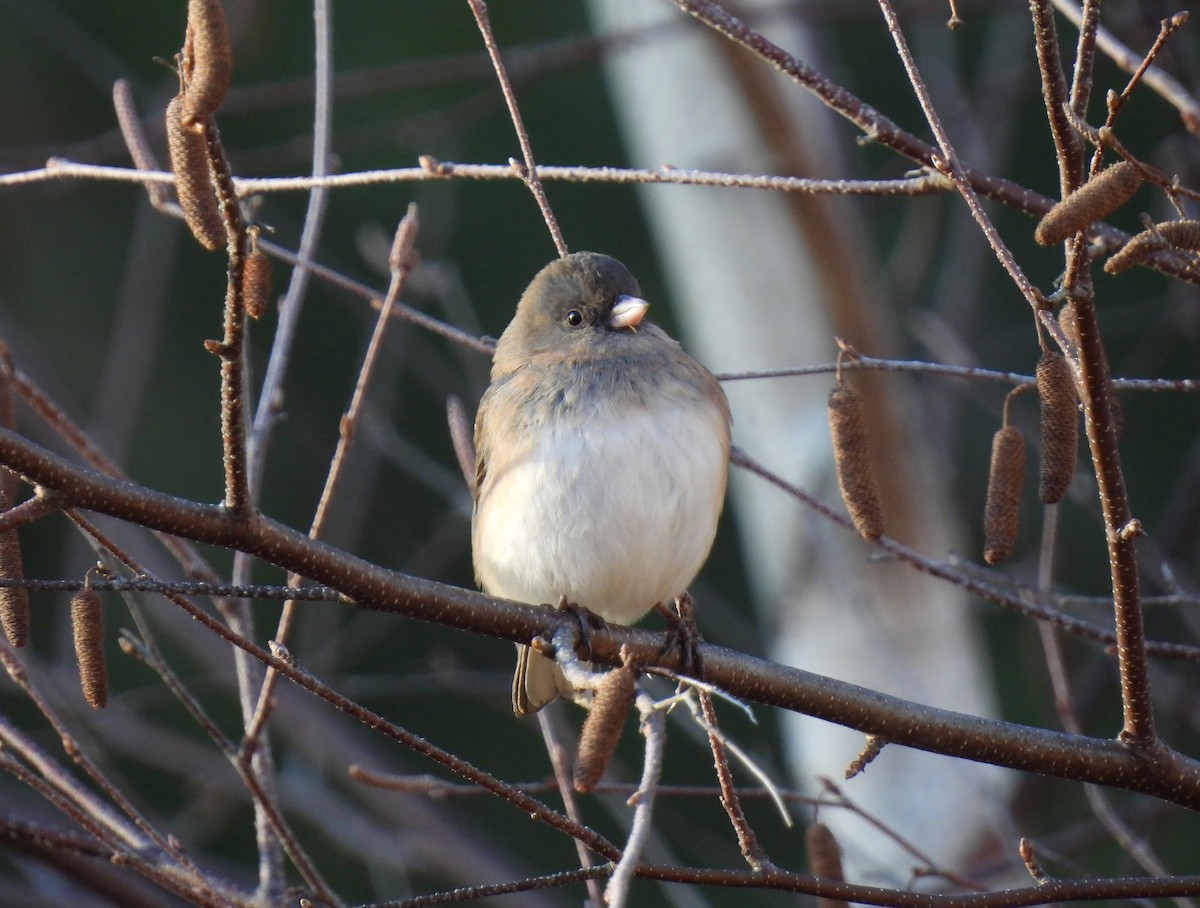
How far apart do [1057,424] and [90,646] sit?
97cm

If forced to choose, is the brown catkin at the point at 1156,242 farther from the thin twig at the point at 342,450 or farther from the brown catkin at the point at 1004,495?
the thin twig at the point at 342,450

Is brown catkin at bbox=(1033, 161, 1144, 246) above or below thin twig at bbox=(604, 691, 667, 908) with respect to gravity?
above

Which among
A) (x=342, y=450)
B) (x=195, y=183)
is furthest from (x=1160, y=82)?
(x=195, y=183)

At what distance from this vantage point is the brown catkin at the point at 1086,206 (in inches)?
46.9

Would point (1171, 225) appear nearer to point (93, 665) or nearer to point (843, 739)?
point (93, 665)

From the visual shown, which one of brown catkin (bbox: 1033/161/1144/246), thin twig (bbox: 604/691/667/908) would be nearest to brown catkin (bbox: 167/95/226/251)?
thin twig (bbox: 604/691/667/908)

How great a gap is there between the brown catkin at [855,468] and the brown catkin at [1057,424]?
0.24 meters

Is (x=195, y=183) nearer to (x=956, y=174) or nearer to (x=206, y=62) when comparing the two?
(x=206, y=62)

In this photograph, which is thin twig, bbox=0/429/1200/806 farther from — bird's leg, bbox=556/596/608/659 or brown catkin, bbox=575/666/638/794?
brown catkin, bbox=575/666/638/794

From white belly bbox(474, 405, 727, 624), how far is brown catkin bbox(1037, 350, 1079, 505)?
0.94 m

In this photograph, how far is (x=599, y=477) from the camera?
2.34 meters

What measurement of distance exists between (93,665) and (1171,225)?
1072 mm

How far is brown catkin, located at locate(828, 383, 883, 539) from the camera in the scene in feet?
5.54

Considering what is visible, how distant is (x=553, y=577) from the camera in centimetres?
242
